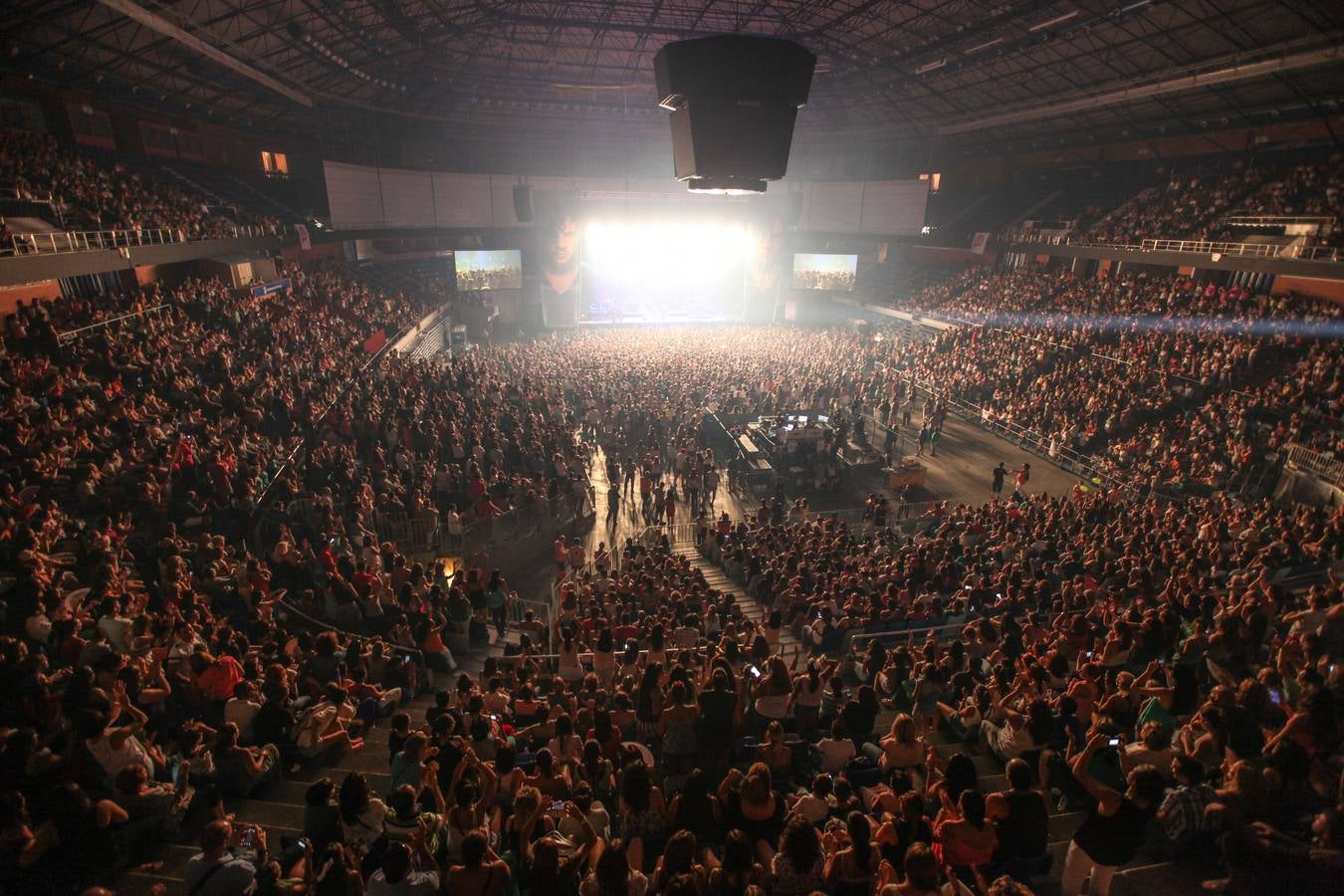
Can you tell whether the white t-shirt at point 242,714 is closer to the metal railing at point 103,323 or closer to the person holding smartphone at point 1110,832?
the person holding smartphone at point 1110,832

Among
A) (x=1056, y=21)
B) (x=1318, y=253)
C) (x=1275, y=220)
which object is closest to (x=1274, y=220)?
(x=1275, y=220)

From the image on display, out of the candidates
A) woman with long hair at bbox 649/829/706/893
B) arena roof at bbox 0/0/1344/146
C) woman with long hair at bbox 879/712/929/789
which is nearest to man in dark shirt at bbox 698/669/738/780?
woman with long hair at bbox 879/712/929/789

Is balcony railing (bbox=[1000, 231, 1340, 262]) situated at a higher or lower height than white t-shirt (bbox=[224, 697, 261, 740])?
higher

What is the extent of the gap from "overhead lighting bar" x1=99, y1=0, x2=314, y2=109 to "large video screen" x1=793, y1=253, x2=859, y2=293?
100ft

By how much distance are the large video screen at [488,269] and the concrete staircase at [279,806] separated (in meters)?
38.2

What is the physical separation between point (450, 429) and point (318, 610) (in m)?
7.30

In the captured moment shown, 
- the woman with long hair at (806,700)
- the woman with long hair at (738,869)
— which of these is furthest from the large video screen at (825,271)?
the woman with long hair at (738,869)

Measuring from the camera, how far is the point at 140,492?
10172mm

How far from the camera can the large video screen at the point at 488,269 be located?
41.2 m

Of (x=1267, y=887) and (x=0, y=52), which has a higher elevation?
(x=0, y=52)

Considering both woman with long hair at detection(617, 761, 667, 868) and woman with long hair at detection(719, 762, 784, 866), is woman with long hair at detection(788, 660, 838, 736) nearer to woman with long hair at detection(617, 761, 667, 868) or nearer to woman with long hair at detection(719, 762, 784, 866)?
woman with long hair at detection(719, 762, 784, 866)

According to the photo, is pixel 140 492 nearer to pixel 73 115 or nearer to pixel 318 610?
pixel 318 610

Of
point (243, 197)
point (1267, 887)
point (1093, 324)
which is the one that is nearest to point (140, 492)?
point (1267, 887)

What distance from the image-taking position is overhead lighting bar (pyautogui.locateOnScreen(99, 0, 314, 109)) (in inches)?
629
